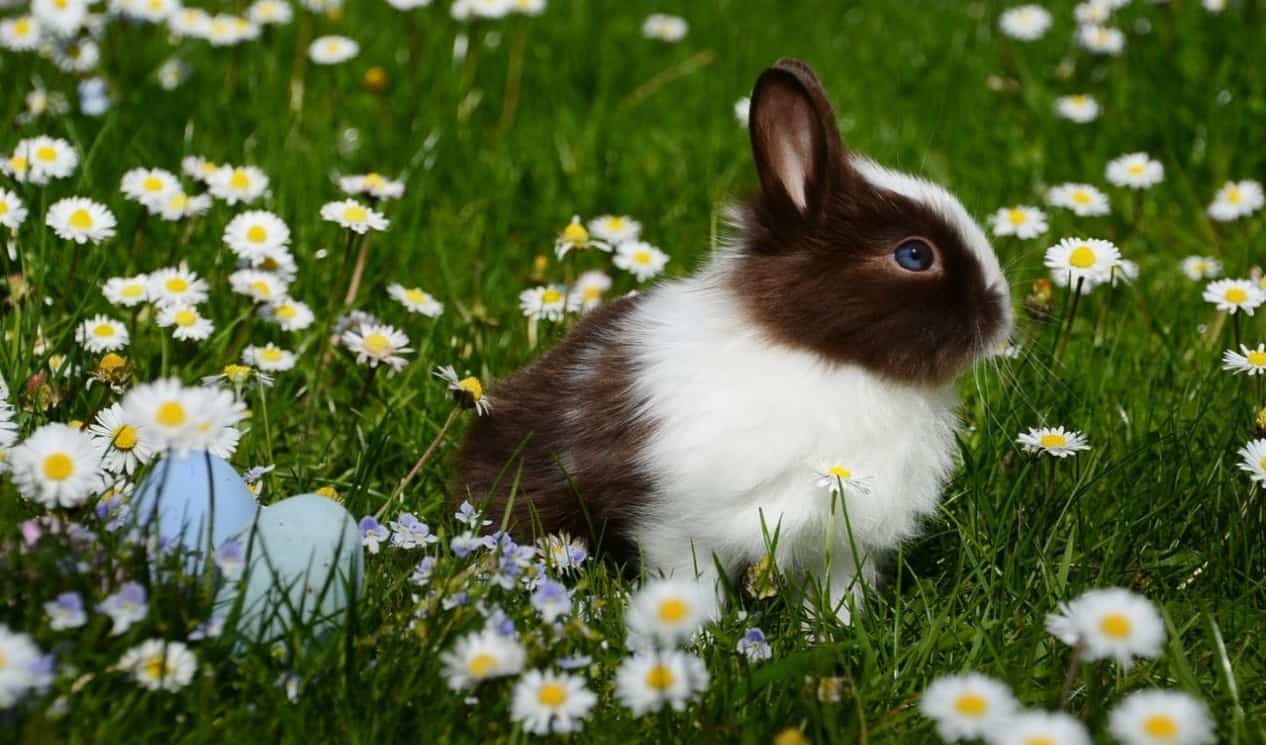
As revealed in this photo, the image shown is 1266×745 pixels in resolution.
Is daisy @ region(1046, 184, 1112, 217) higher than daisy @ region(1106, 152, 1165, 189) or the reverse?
the reverse

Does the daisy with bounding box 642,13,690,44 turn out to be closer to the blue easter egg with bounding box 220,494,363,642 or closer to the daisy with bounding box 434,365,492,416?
the daisy with bounding box 434,365,492,416

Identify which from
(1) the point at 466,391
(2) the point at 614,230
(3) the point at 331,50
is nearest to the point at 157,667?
(1) the point at 466,391

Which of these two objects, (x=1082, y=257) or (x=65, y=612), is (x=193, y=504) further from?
(x=1082, y=257)

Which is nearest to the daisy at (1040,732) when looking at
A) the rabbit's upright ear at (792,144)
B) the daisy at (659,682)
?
the daisy at (659,682)

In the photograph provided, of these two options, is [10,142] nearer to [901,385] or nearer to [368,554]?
[368,554]

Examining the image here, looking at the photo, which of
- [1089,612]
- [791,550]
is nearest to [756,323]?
[791,550]

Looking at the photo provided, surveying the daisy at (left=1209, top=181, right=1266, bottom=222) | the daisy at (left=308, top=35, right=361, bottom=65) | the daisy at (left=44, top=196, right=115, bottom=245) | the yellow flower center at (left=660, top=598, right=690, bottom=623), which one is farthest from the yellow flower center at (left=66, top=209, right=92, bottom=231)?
the daisy at (left=1209, top=181, right=1266, bottom=222)
